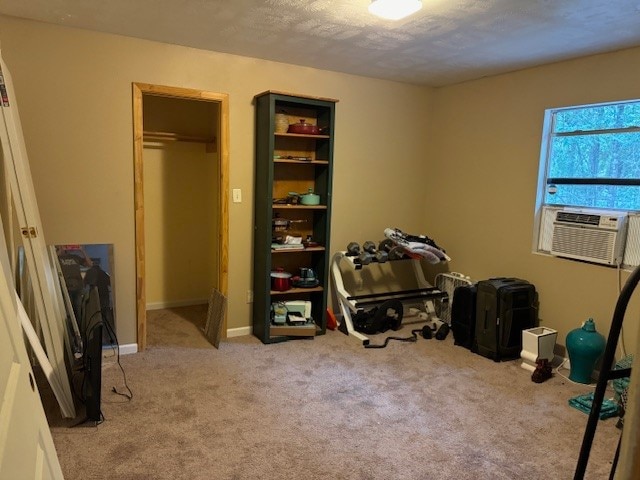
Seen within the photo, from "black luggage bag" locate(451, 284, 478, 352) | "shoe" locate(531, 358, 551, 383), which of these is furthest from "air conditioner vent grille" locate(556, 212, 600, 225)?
"shoe" locate(531, 358, 551, 383)

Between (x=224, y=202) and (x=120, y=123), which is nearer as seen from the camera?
(x=120, y=123)

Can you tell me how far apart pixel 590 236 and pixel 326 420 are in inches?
93.4

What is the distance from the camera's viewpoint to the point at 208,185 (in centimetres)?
471

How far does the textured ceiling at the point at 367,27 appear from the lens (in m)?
2.49

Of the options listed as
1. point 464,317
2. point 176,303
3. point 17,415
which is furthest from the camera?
point 176,303

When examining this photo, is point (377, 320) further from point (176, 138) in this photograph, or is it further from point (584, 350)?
point (176, 138)

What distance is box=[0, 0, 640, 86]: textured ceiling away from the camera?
2.49 meters

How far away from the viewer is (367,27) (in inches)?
112

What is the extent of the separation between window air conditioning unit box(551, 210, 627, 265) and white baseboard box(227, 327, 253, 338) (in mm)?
2674

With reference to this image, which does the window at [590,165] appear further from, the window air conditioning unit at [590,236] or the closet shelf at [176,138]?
the closet shelf at [176,138]

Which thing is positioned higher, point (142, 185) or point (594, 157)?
point (594, 157)

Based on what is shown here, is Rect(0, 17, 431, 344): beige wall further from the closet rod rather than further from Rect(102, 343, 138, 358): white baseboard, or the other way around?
the closet rod

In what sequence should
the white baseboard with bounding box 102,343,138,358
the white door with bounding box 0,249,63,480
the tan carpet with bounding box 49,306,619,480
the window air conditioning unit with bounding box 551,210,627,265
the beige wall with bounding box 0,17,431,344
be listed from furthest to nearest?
the white baseboard with bounding box 102,343,138,358 → the window air conditioning unit with bounding box 551,210,627,265 → the beige wall with bounding box 0,17,431,344 → the tan carpet with bounding box 49,306,619,480 → the white door with bounding box 0,249,63,480

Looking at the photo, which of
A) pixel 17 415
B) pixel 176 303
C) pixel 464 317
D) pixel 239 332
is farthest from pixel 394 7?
pixel 176 303
